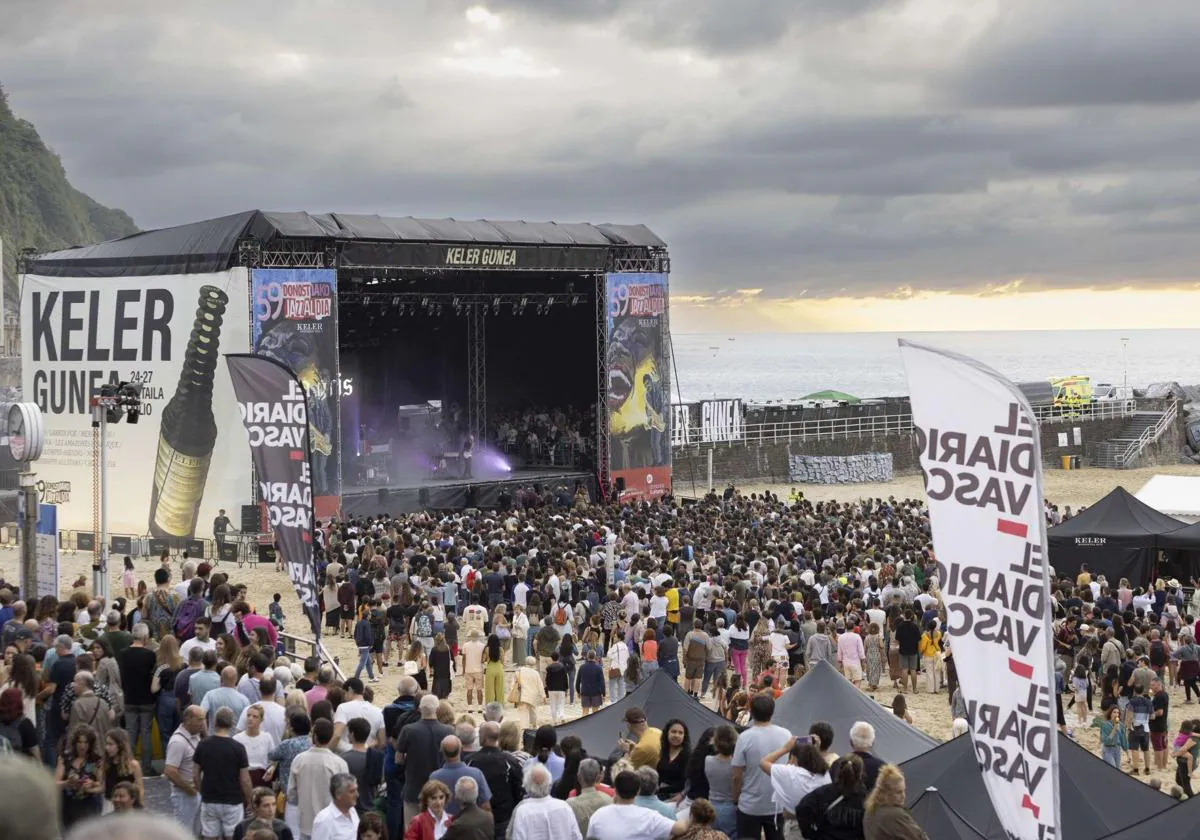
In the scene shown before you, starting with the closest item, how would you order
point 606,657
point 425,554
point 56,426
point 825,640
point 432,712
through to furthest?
point 432,712 < point 825,640 < point 606,657 < point 425,554 < point 56,426

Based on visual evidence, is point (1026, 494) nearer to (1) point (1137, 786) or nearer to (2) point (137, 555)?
(1) point (1137, 786)

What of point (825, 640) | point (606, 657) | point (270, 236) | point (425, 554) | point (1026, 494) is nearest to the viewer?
point (1026, 494)

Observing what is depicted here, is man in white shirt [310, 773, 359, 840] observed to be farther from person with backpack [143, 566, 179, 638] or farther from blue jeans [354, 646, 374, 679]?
blue jeans [354, 646, 374, 679]

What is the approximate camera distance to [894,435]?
156 feet

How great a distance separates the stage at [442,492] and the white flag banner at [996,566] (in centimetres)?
2426

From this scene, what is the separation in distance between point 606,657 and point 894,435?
31.8 meters

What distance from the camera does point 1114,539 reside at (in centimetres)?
2200

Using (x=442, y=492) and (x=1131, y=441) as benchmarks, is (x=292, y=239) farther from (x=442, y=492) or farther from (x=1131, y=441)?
(x=1131, y=441)

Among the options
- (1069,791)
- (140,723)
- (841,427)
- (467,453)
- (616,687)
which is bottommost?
(616,687)

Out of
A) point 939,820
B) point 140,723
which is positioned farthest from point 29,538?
point 939,820

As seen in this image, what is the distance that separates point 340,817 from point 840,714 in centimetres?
476

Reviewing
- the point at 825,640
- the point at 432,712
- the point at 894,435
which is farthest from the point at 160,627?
the point at 894,435

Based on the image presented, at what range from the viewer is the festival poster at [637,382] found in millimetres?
34406

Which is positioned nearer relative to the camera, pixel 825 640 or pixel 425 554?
pixel 825 640
